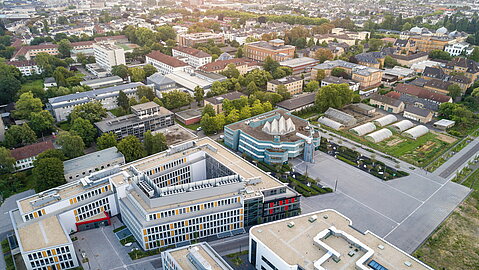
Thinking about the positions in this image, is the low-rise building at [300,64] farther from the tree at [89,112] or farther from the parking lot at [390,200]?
the tree at [89,112]

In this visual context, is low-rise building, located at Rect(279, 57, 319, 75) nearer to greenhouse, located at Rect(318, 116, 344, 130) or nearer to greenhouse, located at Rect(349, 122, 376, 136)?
greenhouse, located at Rect(318, 116, 344, 130)

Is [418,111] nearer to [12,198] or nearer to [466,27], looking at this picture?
[12,198]

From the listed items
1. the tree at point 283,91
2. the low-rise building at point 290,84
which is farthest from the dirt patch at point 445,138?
the low-rise building at point 290,84

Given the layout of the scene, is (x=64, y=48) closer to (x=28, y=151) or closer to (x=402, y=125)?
(x=28, y=151)

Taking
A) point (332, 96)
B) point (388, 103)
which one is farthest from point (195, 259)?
point (388, 103)

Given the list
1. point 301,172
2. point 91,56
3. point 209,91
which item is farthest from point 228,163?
point 91,56

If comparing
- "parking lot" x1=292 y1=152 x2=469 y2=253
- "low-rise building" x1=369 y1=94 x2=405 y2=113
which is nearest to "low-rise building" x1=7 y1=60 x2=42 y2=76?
"parking lot" x1=292 y1=152 x2=469 y2=253
